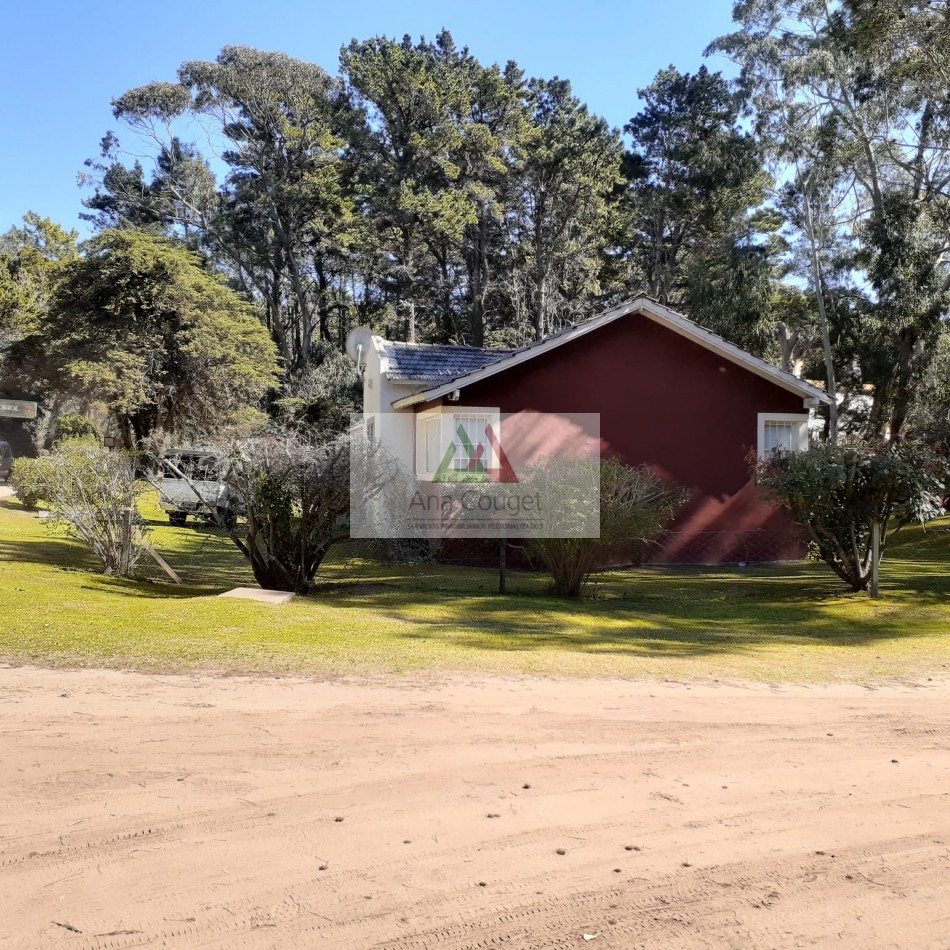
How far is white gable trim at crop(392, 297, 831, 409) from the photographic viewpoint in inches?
671

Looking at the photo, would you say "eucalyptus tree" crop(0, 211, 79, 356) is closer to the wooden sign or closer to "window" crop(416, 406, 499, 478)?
the wooden sign

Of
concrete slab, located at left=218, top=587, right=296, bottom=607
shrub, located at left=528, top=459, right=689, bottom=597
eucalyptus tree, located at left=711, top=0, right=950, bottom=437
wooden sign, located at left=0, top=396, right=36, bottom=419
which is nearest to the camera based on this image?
concrete slab, located at left=218, top=587, right=296, bottom=607

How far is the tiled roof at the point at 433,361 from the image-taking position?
19.9 metres

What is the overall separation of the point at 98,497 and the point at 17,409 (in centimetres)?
3402

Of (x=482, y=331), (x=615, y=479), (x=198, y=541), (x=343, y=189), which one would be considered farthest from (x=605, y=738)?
(x=343, y=189)

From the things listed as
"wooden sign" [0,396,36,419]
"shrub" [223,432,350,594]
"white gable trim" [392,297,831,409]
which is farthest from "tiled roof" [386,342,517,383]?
"wooden sign" [0,396,36,419]

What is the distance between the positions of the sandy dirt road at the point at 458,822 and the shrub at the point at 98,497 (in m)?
7.14

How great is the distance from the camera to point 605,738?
579cm

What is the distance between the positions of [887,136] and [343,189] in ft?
78.0

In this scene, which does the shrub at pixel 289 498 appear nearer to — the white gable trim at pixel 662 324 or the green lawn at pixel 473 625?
the green lawn at pixel 473 625

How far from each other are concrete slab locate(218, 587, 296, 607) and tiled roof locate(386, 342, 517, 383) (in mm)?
8526

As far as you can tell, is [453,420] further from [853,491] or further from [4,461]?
[4,461]

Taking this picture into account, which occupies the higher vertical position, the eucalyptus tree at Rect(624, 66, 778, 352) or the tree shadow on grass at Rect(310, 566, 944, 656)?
the eucalyptus tree at Rect(624, 66, 778, 352)

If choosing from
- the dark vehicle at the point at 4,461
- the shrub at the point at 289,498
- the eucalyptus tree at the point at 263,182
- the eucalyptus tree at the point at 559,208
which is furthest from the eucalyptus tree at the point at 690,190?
the dark vehicle at the point at 4,461
